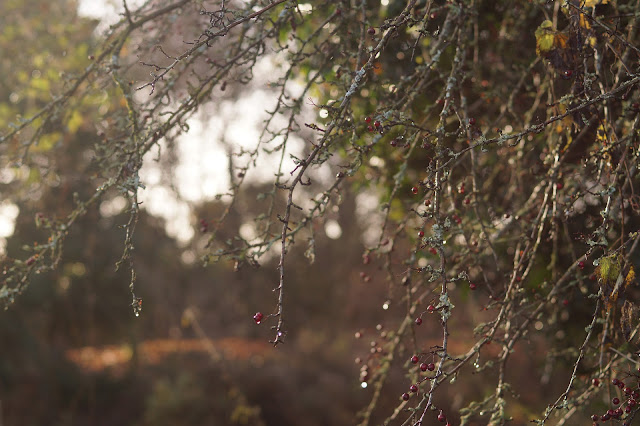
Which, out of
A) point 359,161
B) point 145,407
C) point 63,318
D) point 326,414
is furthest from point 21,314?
point 359,161

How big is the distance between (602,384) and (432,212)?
0.80m

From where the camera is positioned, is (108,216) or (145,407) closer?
(145,407)

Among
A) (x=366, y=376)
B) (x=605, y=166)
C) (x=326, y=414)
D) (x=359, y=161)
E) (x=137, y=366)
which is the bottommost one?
(x=366, y=376)

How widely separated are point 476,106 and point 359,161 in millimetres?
1127

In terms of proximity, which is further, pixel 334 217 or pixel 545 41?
pixel 334 217

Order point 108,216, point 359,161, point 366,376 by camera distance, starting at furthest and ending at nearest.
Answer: point 108,216
point 366,376
point 359,161

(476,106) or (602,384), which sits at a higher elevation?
(476,106)

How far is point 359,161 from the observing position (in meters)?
1.40

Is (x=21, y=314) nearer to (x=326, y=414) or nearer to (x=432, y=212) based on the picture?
(x=326, y=414)

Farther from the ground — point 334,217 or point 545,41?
point 334,217

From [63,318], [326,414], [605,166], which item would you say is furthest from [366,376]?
[63,318]

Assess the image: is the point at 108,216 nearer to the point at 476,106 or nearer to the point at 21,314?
the point at 21,314

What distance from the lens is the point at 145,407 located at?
289 inches

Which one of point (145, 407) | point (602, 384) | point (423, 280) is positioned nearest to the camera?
point (602, 384)
